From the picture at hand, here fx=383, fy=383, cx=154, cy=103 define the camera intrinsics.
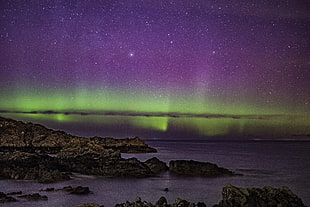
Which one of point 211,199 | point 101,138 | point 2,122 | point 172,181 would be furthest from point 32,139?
point 211,199

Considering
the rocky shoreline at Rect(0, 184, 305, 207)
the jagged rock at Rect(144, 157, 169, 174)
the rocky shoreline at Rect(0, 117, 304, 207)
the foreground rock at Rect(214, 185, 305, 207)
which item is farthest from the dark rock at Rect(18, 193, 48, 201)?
the jagged rock at Rect(144, 157, 169, 174)

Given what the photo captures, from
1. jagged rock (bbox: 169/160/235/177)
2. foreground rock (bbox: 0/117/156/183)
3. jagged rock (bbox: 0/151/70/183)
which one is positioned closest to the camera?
jagged rock (bbox: 0/151/70/183)

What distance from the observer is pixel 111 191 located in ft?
90.4

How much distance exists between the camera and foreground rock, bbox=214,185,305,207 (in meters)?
18.0

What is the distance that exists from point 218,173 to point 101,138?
217 ft

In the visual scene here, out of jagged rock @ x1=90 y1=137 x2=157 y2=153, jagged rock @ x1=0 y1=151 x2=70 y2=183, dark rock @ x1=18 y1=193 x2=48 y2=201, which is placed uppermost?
jagged rock @ x1=90 y1=137 x2=157 y2=153

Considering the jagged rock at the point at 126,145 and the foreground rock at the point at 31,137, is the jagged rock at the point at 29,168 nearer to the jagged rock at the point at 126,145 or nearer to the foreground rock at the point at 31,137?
the foreground rock at the point at 31,137

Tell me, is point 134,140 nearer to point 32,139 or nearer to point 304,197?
point 32,139

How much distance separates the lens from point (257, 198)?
18344 millimetres

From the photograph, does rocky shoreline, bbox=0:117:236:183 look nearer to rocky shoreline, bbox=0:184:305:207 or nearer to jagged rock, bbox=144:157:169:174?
jagged rock, bbox=144:157:169:174

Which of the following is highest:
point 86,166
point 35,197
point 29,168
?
point 86,166

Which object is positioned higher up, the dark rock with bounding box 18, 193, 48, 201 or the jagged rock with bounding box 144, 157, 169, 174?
the jagged rock with bounding box 144, 157, 169, 174

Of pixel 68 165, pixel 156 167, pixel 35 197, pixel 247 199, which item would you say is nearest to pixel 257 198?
pixel 247 199

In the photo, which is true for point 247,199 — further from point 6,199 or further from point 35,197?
point 6,199
